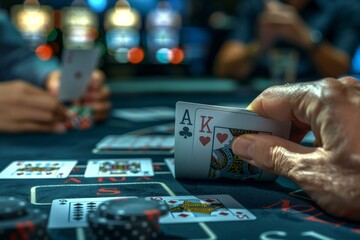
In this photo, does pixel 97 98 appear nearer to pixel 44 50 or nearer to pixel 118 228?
pixel 118 228

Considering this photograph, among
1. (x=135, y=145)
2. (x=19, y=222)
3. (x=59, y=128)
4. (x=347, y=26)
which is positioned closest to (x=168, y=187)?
(x=19, y=222)

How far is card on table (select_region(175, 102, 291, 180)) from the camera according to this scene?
1.27 m

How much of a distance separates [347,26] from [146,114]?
404 cm

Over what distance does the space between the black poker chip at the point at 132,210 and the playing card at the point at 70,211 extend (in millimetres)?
103

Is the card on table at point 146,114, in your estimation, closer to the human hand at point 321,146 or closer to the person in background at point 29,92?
the person in background at point 29,92

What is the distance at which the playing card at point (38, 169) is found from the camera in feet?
4.67

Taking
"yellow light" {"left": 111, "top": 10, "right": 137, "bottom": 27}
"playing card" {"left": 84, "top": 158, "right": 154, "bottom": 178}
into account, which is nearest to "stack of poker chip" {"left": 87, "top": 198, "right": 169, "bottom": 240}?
"playing card" {"left": 84, "top": 158, "right": 154, "bottom": 178}

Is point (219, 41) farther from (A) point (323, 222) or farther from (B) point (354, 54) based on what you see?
(A) point (323, 222)

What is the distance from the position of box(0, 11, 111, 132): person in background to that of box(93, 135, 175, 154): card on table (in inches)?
16.7

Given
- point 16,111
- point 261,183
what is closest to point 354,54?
point 16,111

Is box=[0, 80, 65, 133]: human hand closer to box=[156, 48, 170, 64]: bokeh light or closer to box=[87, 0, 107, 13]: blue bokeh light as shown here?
box=[87, 0, 107, 13]: blue bokeh light

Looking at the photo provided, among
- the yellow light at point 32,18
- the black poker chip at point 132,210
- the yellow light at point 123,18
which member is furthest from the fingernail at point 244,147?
the yellow light at point 123,18

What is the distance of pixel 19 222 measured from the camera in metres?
0.82

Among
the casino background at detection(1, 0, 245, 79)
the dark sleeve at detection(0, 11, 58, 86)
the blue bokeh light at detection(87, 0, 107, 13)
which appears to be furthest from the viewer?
the casino background at detection(1, 0, 245, 79)
